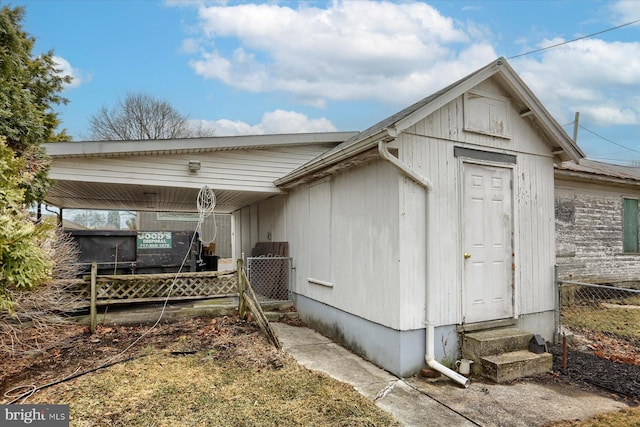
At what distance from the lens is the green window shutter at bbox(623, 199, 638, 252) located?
9500mm

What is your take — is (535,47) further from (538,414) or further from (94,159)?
(94,159)

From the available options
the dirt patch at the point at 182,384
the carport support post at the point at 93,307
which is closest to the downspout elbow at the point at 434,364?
the dirt patch at the point at 182,384

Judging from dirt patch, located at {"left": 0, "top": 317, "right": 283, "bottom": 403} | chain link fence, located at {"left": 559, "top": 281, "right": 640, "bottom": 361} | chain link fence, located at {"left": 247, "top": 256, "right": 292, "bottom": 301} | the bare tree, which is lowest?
chain link fence, located at {"left": 559, "top": 281, "right": 640, "bottom": 361}

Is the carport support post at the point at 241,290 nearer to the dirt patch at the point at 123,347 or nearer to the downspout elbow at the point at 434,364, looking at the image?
the dirt patch at the point at 123,347

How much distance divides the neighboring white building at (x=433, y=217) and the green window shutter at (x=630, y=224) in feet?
19.1

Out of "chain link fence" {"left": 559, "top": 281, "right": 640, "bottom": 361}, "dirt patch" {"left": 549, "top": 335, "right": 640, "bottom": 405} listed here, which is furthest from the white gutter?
"dirt patch" {"left": 549, "top": 335, "right": 640, "bottom": 405}

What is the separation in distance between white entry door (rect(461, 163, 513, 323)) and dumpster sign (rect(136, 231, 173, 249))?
6.09m

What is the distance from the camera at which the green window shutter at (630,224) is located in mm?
9500

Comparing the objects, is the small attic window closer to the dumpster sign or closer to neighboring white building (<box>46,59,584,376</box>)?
neighboring white building (<box>46,59,584,376</box>)

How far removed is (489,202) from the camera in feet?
16.3

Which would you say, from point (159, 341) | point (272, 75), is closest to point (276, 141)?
point (159, 341)

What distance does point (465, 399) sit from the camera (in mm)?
3691

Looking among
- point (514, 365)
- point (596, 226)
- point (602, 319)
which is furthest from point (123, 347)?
point (596, 226)

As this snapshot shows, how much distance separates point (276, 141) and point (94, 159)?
139 inches
